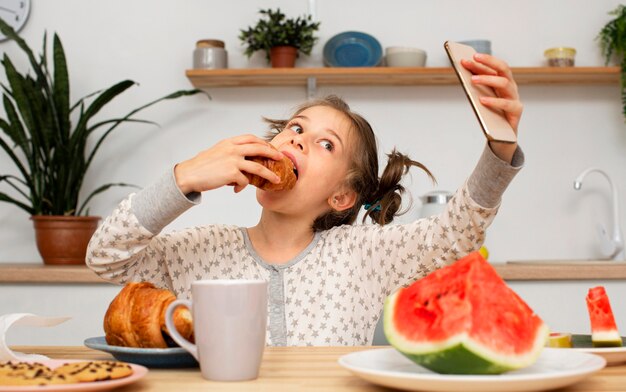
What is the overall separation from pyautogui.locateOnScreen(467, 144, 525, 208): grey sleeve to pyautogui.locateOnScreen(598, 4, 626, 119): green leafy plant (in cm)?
209

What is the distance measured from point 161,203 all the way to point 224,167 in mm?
Result: 125

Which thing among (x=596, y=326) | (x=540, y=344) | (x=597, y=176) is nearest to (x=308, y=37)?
(x=597, y=176)

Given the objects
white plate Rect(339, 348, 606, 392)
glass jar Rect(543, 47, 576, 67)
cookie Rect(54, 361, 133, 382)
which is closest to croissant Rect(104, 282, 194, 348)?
cookie Rect(54, 361, 133, 382)

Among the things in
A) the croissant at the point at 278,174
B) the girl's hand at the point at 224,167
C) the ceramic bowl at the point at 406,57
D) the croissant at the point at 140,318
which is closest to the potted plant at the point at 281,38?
the ceramic bowl at the point at 406,57

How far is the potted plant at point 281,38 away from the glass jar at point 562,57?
1027 mm

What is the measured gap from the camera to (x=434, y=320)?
2.26 feet

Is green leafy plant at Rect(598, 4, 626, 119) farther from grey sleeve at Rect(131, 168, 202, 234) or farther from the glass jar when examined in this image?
grey sleeve at Rect(131, 168, 202, 234)

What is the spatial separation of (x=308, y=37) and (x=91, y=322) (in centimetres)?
146

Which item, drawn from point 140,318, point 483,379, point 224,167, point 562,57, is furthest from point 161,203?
point 562,57

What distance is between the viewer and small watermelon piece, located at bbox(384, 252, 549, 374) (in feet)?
2.08

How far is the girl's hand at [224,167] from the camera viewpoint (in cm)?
121

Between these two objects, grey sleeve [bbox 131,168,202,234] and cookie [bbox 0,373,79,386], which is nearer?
cookie [bbox 0,373,79,386]

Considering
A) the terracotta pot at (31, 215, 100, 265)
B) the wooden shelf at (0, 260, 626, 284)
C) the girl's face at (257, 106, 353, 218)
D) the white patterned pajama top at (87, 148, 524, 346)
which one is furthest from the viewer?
the terracotta pot at (31, 215, 100, 265)

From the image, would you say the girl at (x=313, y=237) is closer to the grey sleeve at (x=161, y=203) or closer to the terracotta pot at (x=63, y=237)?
the grey sleeve at (x=161, y=203)
